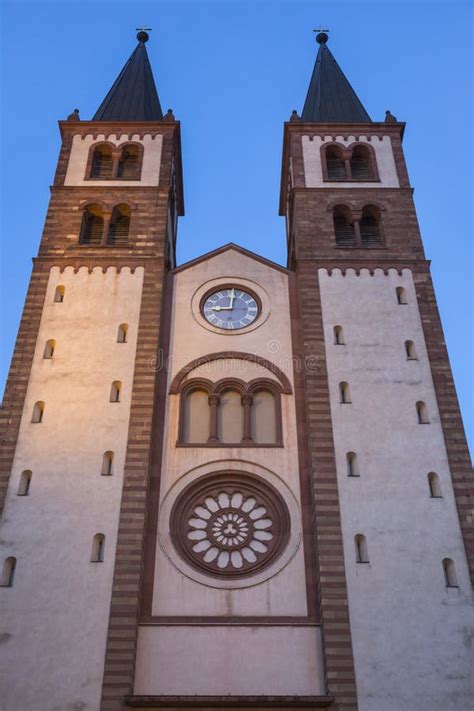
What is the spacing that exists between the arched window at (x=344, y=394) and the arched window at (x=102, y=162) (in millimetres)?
13275

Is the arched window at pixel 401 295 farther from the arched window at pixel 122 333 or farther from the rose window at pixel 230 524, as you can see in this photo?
the arched window at pixel 122 333

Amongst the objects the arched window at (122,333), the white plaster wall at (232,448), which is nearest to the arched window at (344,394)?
the white plaster wall at (232,448)

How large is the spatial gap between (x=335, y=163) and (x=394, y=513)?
53.5 ft

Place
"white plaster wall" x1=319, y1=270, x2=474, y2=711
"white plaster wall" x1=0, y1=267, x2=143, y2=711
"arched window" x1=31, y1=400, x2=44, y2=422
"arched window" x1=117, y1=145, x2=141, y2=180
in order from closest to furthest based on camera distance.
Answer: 1. "white plaster wall" x1=0, y1=267, x2=143, y2=711
2. "white plaster wall" x1=319, y1=270, x2=474, y2=711
3. "arched window" x1=31, y1=400, x2=44, y2=422
4. "arched window" x1=117, y1=145, x2=141, y2=180

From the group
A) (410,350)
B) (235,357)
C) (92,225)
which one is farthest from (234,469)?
(92,225)

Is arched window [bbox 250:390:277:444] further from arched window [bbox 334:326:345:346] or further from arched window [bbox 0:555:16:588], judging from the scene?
arched window [bbox 0:555:16:588]

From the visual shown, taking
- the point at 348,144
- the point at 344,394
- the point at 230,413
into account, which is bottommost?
the point at 230,413

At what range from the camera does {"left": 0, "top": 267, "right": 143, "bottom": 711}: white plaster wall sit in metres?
19.1

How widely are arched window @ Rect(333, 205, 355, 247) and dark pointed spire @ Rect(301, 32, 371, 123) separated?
5846mm

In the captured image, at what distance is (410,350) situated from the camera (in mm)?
25547

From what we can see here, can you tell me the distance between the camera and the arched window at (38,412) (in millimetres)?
23547

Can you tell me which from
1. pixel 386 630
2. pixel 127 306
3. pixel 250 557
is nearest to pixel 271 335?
pixel 127 306

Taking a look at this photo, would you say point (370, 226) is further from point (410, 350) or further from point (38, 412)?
point (38, 412)

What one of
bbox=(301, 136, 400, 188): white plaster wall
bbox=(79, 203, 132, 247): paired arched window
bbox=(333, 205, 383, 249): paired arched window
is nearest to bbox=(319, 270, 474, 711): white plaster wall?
bbox=(333, 205, 383, 249): paired arched window
